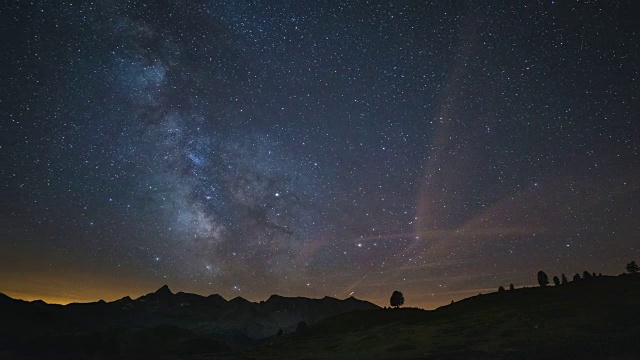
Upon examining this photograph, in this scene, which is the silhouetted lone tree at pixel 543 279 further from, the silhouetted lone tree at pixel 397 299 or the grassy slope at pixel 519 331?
the silhouetted lone tree at pixel 397 299

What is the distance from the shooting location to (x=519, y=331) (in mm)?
40562

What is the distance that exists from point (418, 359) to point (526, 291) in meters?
42.6

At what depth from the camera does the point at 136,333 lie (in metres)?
149

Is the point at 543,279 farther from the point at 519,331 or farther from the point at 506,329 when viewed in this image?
the point at 519,331

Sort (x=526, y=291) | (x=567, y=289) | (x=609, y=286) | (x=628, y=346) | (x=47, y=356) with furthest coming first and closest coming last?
1. (x=47, y=356)
2. (x=526, y=291)
3. (x=567, y=289)
4. (x=609, y=286)
5. (x=628, y=346)

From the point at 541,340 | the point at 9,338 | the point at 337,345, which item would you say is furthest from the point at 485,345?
the point at 9,338

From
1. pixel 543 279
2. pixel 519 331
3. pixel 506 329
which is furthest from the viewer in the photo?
pixel 543 279

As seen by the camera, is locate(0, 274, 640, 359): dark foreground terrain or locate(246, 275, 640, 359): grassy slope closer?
locate(246, 275, 640, 359): grassy slope

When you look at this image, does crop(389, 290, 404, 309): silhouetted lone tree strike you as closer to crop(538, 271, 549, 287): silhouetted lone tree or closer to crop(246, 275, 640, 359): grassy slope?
crop(246, 275, 640, 359): grassy slope

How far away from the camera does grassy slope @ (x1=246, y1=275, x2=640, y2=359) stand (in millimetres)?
31723

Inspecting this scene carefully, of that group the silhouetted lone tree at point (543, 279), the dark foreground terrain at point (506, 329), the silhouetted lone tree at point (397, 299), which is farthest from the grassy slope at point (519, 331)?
the silhouetted lone tree at point (397, 299)

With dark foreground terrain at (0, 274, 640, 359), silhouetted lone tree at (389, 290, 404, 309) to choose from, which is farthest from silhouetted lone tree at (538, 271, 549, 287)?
silhouetted lone tree at (389, 290, 404, 309)

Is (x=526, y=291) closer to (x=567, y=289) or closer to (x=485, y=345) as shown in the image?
(x=567, y=289)

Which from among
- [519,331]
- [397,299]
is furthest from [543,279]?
[519,331]
